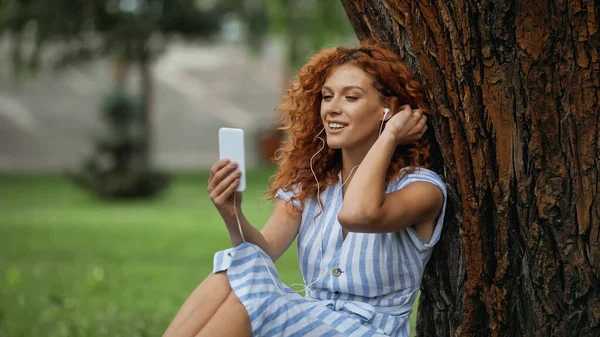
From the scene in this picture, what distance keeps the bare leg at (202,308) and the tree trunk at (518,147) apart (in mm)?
786

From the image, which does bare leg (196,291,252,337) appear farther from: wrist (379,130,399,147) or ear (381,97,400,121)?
ear (381,97,400,121)

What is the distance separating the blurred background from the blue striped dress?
2.40 meters

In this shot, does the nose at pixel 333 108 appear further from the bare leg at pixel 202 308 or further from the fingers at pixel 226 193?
the bare leg at pixel 202 308

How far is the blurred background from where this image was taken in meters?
7.36

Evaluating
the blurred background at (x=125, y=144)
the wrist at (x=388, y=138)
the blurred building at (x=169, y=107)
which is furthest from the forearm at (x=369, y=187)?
the blurred building at (x=169, y=107)

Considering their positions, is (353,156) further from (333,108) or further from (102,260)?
(102,260)

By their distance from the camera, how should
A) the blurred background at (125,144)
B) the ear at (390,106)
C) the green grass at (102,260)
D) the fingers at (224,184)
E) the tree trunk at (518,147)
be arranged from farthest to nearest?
the blurred background at (125,144) → the green grass at (102,260) → the ear at (390,106) → the fingers at (224,184) → the tree trunk at (518,147)

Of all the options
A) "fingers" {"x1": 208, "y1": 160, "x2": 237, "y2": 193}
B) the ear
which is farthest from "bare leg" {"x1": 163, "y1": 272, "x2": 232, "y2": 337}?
the ear

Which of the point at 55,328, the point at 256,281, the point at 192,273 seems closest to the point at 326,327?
the point at 256,281

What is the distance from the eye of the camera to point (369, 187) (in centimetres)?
299

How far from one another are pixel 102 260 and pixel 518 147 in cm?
691

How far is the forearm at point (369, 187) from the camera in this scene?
9.68 ft

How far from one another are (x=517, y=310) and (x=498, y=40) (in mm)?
852

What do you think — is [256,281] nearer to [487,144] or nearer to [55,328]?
[487,144]
